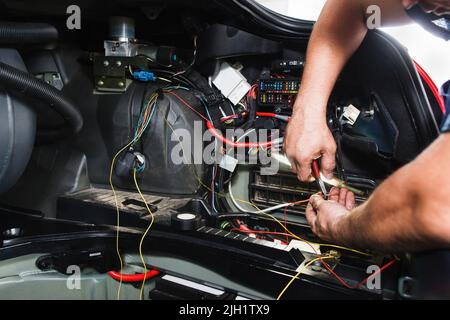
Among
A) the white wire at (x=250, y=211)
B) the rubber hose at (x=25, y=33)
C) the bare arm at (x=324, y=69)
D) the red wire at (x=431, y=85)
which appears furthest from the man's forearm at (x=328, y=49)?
the rubber hose at (x=25, y=33)

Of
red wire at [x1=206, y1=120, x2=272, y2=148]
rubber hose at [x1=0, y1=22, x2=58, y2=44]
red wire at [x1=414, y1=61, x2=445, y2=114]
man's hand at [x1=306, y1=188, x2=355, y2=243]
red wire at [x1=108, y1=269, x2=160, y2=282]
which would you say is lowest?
red wire at [x1=108, y1=269, x2=160, y2=282]

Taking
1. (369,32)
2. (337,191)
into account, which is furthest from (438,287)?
(369,32)

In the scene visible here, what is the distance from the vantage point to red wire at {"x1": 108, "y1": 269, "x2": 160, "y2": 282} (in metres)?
1.21

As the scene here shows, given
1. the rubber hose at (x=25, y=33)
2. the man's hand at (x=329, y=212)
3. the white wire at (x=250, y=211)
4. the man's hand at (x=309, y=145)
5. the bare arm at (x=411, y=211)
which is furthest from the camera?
the white wire at (x=250, y=211)

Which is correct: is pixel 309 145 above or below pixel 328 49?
below

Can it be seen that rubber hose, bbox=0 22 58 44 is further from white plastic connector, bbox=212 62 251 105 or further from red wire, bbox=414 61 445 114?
red wire, bbox=414 61 445 114

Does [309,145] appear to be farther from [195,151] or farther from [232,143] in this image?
[195,151]

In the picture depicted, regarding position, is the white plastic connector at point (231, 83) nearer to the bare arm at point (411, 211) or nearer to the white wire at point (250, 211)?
the white wire at point (250, 211)

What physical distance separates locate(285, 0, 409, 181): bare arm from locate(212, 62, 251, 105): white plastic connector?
361 mm

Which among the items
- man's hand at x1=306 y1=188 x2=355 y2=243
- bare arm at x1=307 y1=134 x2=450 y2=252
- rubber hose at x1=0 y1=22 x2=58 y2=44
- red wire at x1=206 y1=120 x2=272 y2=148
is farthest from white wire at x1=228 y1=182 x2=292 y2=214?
rubber hose at x1=0 y1=22 x2=58 y2=44

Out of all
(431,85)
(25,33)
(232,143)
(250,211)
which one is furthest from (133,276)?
(431,85)

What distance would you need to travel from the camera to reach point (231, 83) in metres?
1.40

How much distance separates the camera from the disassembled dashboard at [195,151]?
1.06m

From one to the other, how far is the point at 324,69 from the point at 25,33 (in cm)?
101
